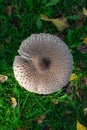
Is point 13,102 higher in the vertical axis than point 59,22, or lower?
lower

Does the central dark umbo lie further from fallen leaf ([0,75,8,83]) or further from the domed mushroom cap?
fallen leaf ([0,75,8,83])

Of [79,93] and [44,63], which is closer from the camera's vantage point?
[44,63]

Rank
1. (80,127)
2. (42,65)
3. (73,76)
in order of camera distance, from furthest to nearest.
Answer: (73,76) → (80,127) → (42,65)

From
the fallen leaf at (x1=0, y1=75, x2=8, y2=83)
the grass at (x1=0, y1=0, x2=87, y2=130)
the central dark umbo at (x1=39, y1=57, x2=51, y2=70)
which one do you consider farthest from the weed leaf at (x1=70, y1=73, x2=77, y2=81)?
the fallen leaf at (x1=0, y1=75, x2=8, y2=83)

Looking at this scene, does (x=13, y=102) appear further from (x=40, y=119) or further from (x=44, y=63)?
(x=44, y=63)

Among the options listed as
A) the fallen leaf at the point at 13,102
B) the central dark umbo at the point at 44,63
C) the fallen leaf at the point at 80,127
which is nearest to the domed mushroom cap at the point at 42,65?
the central dark umbo at the point at 44,63

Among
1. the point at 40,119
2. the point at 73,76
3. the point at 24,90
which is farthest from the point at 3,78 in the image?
the point at 73,76

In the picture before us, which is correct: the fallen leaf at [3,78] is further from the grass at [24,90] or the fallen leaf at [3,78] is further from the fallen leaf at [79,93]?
the fallen leaf at [79,93]
